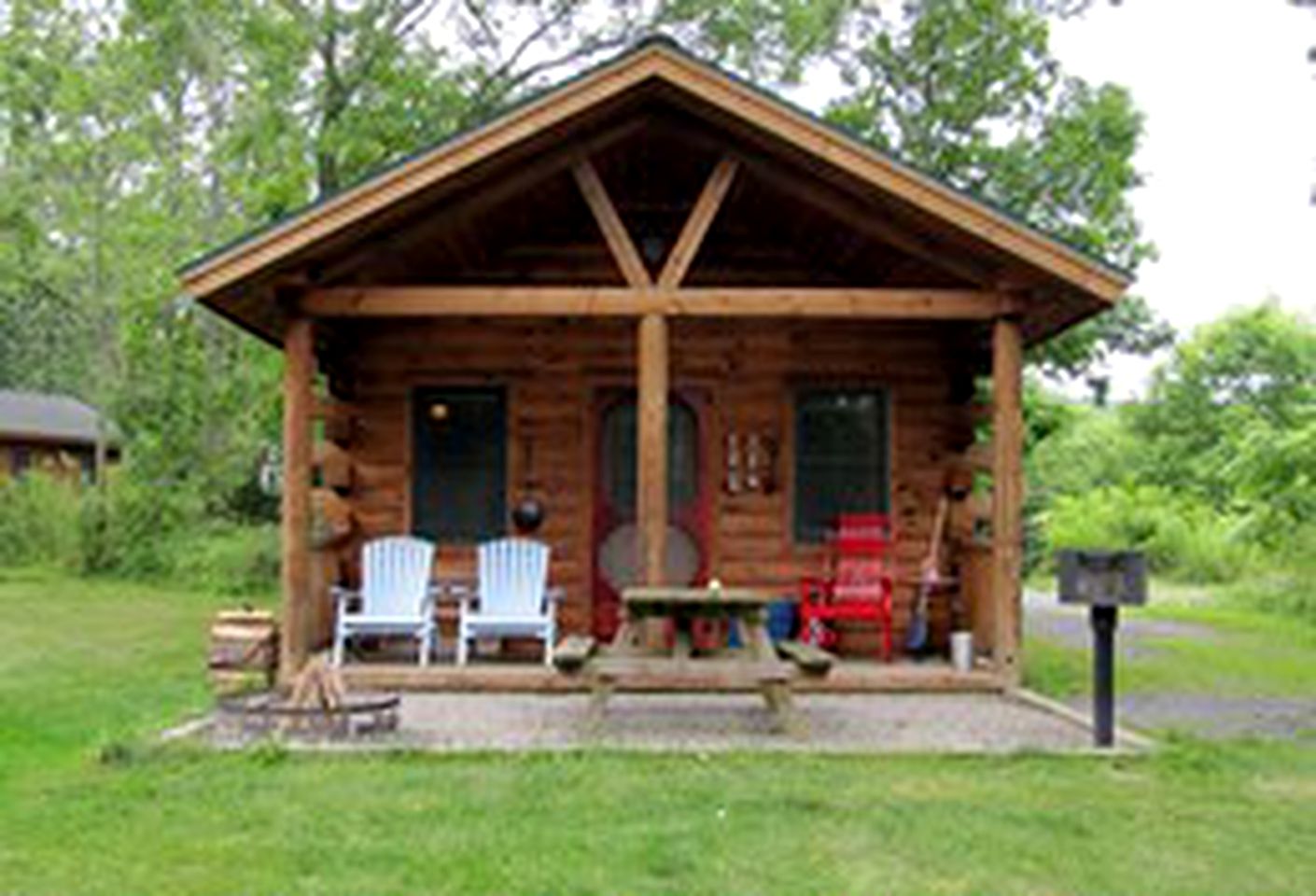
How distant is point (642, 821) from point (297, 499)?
151 inches

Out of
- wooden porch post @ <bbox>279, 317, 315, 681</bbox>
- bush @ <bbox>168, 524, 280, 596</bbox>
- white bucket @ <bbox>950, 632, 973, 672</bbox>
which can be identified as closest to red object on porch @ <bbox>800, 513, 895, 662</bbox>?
white bucket @ <bbox>950, 632, 973, 672</bbox>

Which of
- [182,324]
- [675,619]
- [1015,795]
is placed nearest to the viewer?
[1015,795]

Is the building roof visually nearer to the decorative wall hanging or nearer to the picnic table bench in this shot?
the decorative wall hanging

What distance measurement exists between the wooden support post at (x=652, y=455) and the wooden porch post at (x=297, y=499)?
6.42 ft

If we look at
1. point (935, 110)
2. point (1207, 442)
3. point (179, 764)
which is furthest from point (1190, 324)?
point (179, 764)

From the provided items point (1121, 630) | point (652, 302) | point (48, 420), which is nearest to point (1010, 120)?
point (1121, 630)

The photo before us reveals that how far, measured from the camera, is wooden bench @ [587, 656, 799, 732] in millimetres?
6344

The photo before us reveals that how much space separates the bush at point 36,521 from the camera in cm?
1786

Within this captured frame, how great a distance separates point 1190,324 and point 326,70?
22.2 metres

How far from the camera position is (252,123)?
52.7 feet

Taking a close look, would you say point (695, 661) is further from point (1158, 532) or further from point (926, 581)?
point (1158, 532)

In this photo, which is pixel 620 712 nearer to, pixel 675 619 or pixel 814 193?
pixel 675 619

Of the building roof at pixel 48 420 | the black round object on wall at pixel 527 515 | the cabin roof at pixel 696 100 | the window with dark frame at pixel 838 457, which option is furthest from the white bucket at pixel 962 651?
the building roof at pixel 48 420

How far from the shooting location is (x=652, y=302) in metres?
7.64
